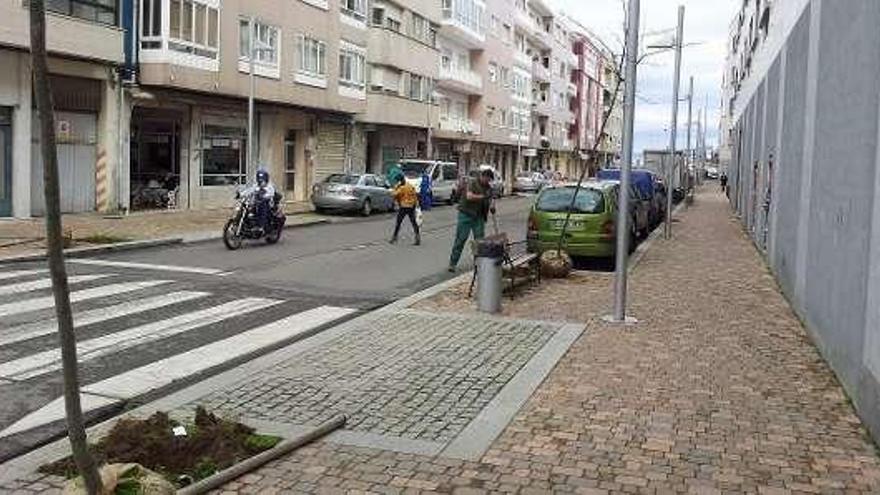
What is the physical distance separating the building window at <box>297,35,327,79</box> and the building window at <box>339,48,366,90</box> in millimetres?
1548

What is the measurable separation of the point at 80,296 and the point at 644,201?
16679 mm

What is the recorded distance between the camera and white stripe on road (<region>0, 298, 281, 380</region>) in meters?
7.79

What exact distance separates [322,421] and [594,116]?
4197 inches

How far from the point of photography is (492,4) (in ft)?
200

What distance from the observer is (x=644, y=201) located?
25.0m

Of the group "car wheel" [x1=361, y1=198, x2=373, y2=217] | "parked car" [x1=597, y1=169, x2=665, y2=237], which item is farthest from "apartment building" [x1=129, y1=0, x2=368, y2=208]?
"parked car" [x1=597, y1=169, x2=665, y2=237]

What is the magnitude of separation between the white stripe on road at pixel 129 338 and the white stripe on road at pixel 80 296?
1200 millimetres

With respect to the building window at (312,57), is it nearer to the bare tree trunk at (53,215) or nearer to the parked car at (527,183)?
the parked car at (527,183)

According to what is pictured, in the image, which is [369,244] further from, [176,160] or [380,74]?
[380,74]

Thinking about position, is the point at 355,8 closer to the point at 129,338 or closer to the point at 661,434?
the point at 129,338

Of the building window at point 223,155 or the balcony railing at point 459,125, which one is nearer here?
the building window at point 223,155

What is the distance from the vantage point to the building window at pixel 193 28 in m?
25.2

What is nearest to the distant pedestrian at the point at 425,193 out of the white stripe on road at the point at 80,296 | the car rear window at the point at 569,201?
the car rear window at the point at 569,201

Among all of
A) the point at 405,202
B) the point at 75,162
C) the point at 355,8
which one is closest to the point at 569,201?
the point at 405,202
